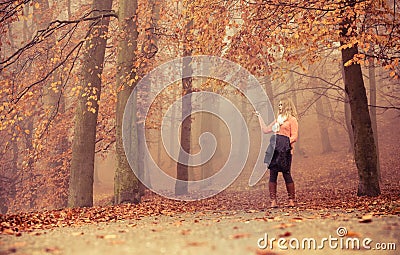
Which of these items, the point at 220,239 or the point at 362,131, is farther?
the point at 362,131

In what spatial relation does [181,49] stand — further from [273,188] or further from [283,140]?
[273,188]

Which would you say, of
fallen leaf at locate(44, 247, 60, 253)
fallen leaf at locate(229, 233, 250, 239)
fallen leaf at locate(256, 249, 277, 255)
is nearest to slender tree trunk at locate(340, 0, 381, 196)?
fallen leaf at locate(229, 233, 250, 239)

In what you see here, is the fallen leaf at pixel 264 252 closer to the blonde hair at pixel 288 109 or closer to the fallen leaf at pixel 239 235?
the fallen leaf at pixel 239 235

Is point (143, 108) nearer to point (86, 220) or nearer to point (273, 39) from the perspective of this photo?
point (273, 39)

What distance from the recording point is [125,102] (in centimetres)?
1163

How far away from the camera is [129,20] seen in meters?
11.9

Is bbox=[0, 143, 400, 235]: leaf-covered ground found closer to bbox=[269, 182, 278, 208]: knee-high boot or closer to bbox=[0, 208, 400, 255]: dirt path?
bbox=[269, 182, 278, 208]: knee-high boot

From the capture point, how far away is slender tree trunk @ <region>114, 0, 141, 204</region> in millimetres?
11422

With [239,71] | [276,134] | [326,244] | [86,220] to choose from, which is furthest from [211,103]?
[326,244]

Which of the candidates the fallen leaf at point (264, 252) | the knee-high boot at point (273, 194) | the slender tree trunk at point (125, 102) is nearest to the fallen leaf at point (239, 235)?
the fallen leaf at point (264, 252)

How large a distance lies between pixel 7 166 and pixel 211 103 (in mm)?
11529
